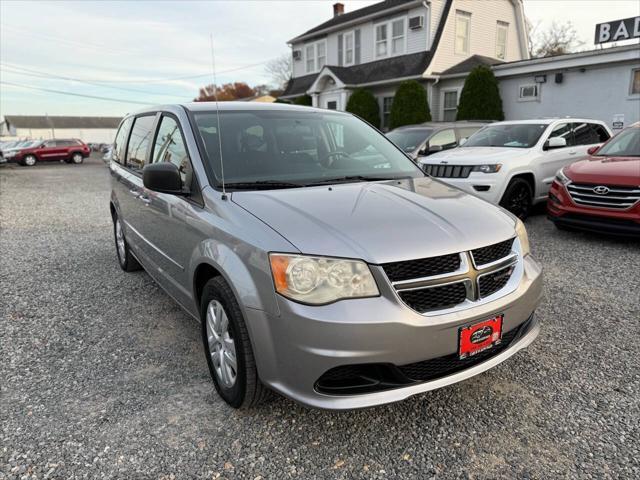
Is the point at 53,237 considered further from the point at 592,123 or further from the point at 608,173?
the point at 592,123

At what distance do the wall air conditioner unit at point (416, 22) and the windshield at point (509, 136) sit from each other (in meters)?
12.3

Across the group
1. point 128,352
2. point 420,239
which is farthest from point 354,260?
point 128,352

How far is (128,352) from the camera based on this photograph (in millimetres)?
3348

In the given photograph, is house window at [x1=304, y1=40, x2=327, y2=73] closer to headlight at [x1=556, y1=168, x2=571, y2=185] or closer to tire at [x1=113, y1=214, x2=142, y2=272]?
headlight at [x1=556, y1=168, x2=571, y2=185]

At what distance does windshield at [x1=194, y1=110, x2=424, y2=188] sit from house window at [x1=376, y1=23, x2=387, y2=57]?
1885cm

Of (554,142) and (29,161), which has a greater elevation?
(554,142)

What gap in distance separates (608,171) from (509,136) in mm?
2387

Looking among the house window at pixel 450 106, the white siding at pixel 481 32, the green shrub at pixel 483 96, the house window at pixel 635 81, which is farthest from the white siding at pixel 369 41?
the house window at pixel 635 81

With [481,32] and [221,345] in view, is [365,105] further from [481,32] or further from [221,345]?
[221,345]

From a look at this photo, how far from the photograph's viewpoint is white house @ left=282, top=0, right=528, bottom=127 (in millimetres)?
18953

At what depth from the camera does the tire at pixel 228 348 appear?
91.7 inches

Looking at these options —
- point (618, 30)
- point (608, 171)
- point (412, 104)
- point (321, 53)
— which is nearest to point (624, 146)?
point (608, 171)

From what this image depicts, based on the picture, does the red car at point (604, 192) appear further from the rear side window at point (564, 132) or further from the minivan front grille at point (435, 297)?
the minivan front grille at point (435, 297)

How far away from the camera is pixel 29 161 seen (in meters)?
28.6
